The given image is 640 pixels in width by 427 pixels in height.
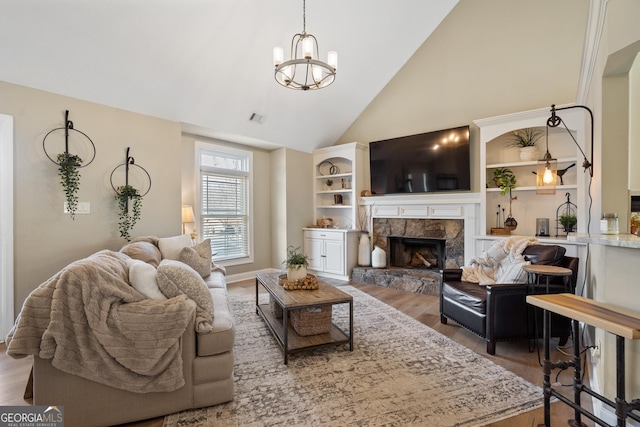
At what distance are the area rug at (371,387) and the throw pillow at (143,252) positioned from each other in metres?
1.17

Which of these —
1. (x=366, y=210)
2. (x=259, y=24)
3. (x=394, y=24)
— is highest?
(x=394, y=24)

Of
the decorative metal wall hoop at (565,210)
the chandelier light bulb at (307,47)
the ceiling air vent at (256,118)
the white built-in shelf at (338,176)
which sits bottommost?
the decorative metal wall hoop at (565,210)

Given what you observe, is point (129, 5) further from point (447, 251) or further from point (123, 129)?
point (447, 251)

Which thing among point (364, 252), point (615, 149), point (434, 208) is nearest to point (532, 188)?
point (434, 208)

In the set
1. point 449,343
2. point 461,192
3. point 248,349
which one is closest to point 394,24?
point 461,192

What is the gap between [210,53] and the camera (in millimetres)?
3463

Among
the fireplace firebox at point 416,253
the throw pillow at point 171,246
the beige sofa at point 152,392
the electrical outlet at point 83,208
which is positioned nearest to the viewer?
the beige sofa at point 152,392

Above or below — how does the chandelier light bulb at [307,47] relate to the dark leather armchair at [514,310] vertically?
above

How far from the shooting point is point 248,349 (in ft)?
8.55

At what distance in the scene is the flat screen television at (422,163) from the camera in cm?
448

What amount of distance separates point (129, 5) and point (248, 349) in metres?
3.35

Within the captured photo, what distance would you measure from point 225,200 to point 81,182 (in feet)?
7.12

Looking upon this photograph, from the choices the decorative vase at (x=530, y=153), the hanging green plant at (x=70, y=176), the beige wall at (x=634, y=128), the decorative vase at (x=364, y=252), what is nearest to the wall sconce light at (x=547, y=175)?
the decorative vase at (x=530, y=153)

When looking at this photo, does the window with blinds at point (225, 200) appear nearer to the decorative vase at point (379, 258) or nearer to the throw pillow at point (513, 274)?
the decorative vase at point (379, 258)
